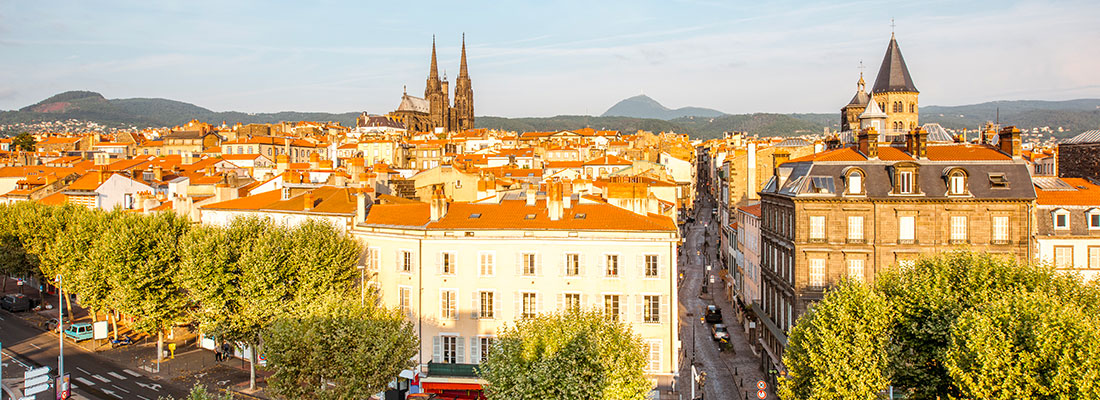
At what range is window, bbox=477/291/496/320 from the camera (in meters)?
41.1

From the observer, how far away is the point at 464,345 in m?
41.2

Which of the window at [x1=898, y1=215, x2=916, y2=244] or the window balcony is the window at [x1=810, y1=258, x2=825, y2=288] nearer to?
the window at [x1=898, y1=215, x2=916, y2=244]

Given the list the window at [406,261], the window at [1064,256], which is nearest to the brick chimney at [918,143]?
the window at [1064,256]

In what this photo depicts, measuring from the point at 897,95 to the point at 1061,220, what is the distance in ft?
151

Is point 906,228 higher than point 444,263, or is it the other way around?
point 906,228

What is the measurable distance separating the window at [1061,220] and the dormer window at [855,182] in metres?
10.9

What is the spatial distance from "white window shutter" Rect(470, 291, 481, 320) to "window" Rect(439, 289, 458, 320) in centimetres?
98

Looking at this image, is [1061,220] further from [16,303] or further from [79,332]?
[16,303]

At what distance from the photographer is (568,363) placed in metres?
27.1

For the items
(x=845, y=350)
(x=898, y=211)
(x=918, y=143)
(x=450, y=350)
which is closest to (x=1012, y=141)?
(x=918, y=143)

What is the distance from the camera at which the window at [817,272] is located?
40.3 m

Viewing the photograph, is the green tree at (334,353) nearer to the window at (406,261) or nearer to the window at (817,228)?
the window at (406,261)

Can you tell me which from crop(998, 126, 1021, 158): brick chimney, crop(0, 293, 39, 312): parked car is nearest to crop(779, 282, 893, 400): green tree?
crop(998, 126, 1021, 158): brick chimney

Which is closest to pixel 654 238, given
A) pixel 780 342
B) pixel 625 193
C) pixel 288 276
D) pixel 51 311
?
pixel 625 193
